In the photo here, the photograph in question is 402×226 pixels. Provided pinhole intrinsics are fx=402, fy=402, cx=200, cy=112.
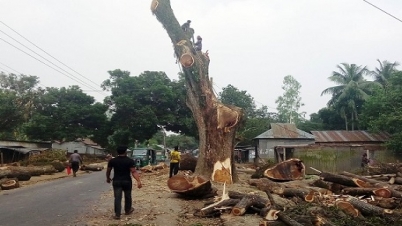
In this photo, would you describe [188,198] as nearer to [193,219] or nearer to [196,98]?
[193,219]

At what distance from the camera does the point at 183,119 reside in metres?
40.3

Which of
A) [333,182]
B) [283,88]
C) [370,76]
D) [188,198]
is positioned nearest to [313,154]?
[333,182]

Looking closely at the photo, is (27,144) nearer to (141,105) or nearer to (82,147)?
(141,105)

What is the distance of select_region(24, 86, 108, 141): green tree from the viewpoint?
37769 millimetres

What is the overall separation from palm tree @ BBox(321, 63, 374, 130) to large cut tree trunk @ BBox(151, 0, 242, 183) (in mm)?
26838

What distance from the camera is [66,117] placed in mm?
38625

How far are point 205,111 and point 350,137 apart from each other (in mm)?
20594

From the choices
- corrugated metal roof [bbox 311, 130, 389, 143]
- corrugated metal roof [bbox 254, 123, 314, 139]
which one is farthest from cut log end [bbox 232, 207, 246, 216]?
corrugated metal roof [bbox 254, 123, 314, 139]

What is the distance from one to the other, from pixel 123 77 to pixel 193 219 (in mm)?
34613

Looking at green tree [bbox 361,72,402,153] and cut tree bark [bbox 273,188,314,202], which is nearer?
cut tree bark [bbox 273,188,314,202]

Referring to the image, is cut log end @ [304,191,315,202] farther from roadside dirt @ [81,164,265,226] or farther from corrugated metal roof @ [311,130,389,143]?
corrugated metal roof @ [311,130,389,143]

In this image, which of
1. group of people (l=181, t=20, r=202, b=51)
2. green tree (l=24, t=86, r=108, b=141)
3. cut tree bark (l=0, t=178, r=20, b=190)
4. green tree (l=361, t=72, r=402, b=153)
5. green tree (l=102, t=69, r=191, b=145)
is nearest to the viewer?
cut tree bark (l=0, t=178, r=20, b=190)

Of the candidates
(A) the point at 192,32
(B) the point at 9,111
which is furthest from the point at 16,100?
(A) the point at 192,32

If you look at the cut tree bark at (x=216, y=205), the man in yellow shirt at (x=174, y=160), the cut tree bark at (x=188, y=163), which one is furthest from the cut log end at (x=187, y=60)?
the cut tree bark at (x=216, y=205)
